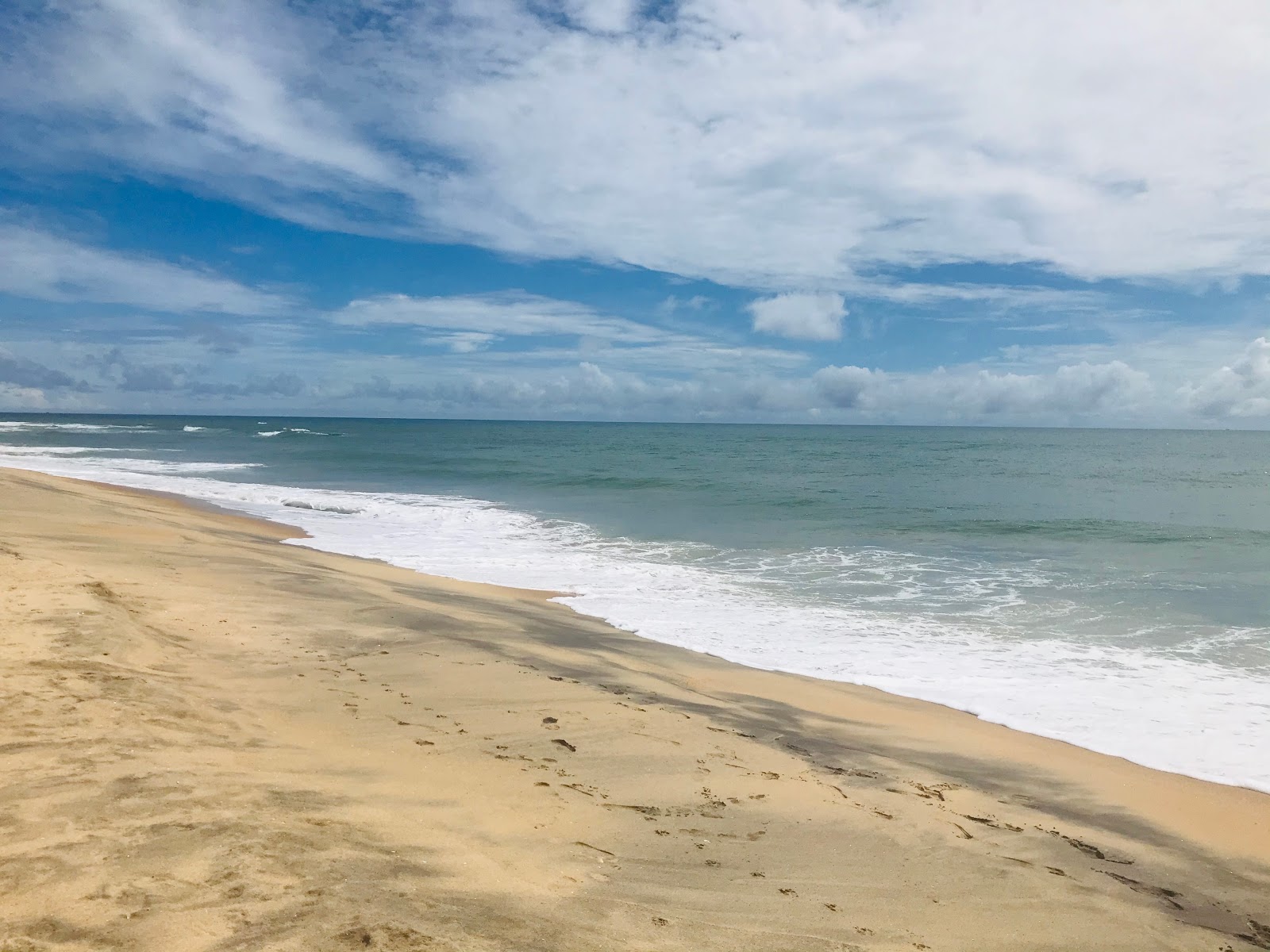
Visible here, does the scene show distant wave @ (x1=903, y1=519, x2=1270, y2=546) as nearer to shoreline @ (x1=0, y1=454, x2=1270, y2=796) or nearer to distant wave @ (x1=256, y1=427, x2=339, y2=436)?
shoreline @ (x1=0, y1=454, x2=1270, y2=796)

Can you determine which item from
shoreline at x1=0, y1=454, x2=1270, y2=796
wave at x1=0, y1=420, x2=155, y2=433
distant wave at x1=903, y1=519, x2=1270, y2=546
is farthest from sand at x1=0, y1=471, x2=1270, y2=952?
wave at x1=0, y1=420, x2=155, y2=433

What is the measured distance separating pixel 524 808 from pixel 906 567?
1418 cm

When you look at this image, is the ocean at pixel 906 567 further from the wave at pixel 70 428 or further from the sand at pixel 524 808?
the wave at pixel 70 428

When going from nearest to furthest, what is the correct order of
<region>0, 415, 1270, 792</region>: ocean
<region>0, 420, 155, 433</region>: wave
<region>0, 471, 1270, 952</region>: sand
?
<region>0, 471, 1270, 952</region>: sand → <region>0, 415, 1270, 792</region>: ocean → <region>0, 420, 155, 433</region>: wave

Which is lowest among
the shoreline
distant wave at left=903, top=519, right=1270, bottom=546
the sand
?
the sand

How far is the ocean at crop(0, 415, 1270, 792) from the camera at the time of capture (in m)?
9.07

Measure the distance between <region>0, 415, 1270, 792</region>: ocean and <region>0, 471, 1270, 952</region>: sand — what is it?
1501mm

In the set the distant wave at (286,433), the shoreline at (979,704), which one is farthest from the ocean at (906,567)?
the distant wave at (286,433)

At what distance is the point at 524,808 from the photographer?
194 inches

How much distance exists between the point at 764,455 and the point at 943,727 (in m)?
63.7

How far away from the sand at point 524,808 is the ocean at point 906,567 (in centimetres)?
150

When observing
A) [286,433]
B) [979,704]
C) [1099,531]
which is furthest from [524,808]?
[286,433]

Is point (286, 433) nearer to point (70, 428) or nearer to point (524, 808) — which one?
point (70, 428)

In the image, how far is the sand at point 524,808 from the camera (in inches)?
136
